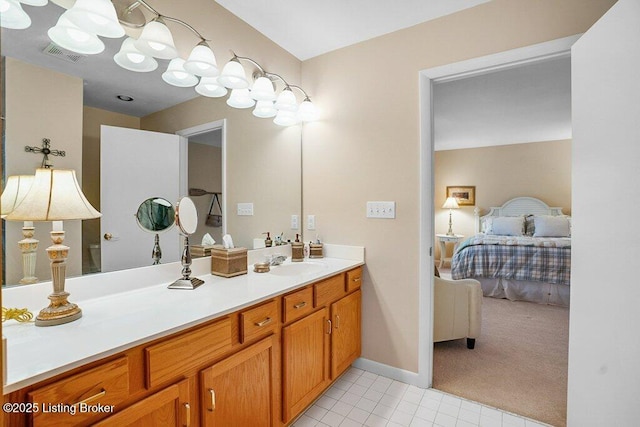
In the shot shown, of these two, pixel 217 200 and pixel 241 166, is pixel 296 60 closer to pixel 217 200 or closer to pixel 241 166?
pixel 241 166

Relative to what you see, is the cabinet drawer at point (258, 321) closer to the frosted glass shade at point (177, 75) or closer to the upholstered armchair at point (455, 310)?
the frosted glass shade at point (177, 75)

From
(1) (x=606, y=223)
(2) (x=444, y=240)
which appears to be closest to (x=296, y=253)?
(1) (x=606, y=223)

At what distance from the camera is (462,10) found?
6.06 feet

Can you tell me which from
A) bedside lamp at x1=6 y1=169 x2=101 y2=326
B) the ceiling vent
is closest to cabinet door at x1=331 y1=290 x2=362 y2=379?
bedside lamp at x1=6 y1=169 x2=101 y2=326

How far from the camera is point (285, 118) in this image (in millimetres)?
2326

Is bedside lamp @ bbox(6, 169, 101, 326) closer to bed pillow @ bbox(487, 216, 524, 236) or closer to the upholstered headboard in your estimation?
bed pillow @ bbox(487, 216, 524, 236)

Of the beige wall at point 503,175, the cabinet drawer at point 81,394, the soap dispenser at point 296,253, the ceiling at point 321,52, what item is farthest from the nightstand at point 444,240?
the cabinet drawer at point 81,394

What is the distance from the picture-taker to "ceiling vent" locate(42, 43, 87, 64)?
1172mm

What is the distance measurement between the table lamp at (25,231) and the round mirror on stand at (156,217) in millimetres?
395

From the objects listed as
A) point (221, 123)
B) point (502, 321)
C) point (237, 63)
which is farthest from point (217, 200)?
point (502, 321)

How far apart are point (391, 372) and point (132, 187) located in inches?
77.6

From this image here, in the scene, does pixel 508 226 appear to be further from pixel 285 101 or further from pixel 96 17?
pixel 96 17

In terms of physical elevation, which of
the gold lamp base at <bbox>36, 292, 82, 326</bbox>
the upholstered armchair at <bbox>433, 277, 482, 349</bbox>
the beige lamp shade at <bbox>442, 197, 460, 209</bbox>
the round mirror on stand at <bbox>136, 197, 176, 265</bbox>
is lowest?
the upholstered armchair at <bbox>433, 277, 482, 349</bbox>

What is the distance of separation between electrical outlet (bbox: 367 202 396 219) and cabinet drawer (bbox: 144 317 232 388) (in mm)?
1301
